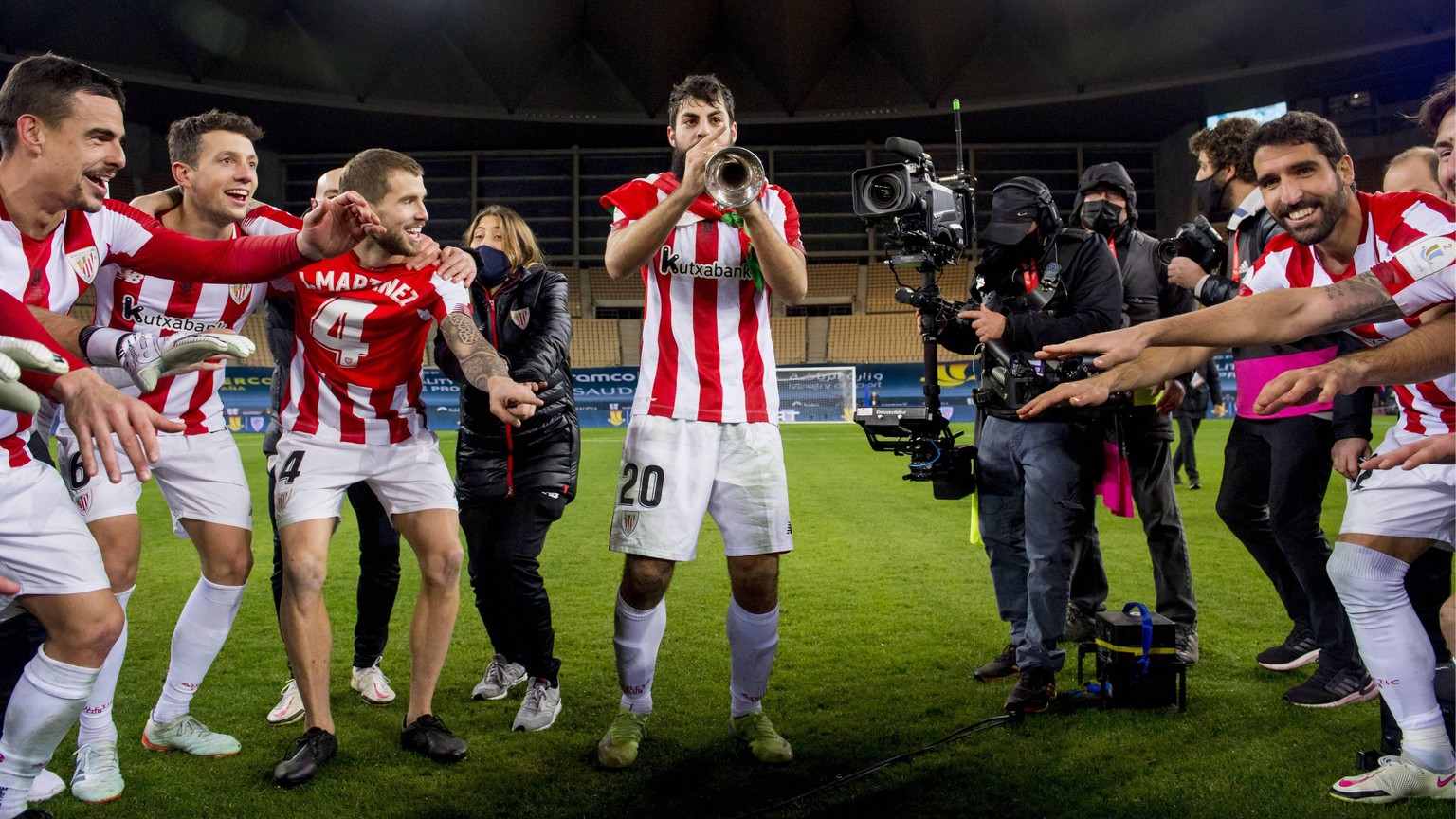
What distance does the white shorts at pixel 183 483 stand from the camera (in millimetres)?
3428

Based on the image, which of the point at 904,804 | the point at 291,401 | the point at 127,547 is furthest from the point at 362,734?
the point at 904,804

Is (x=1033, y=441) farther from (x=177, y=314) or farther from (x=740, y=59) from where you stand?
(x=740, y=59)

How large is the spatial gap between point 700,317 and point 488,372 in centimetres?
82

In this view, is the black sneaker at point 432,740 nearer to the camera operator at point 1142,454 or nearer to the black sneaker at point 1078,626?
the camera operator at point 1142,454

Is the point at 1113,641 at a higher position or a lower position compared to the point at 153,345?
lower

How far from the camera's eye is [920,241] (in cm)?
394

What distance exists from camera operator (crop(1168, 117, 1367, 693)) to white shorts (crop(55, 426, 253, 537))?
397 cm

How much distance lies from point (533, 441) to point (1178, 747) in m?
2.84

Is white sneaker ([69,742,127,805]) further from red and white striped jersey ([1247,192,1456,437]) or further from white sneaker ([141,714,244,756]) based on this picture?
red and white striped jersey ([1247,192,1456,437])

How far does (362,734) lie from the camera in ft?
12.5

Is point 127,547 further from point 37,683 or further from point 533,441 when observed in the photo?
point 533,441

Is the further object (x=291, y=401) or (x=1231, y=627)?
(x=1231, y=627)

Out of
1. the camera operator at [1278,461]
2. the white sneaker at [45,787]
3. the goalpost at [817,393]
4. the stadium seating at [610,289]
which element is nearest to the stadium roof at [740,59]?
the stadium seating at [610,289]

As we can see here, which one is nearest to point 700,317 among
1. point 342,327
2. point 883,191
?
point 883,191
